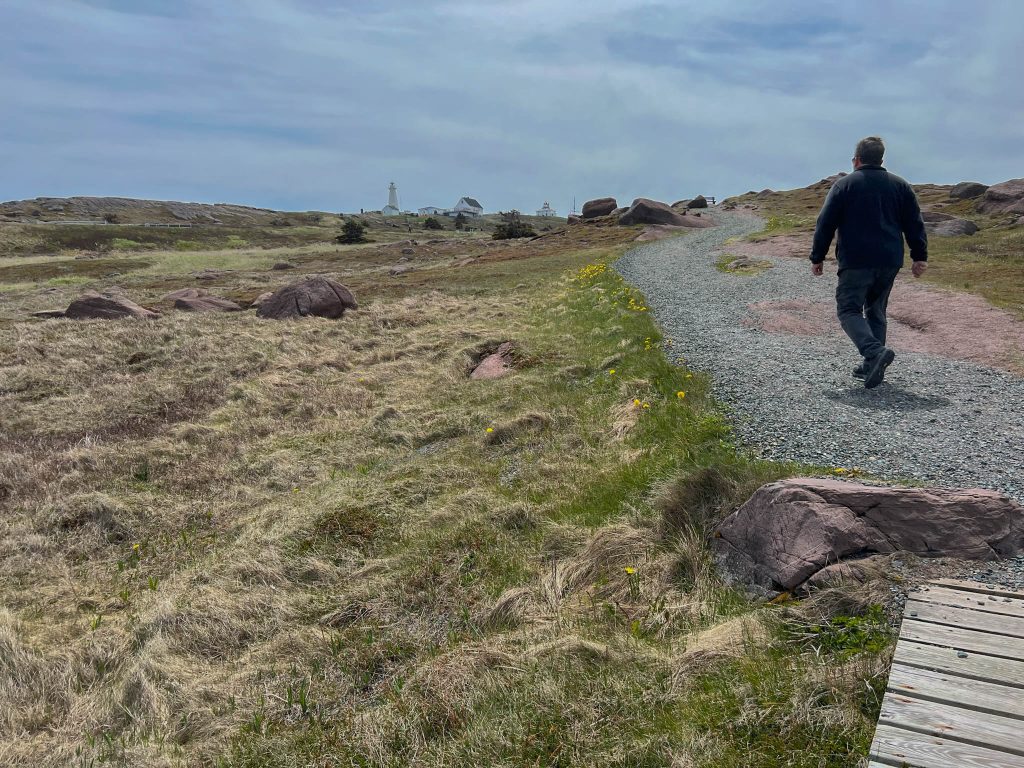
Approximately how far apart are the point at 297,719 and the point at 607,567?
2.75m

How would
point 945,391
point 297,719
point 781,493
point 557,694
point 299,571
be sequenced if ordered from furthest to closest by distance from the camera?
point 945,391 < point 299,571 < point 781,493 < point 297,719 < point 557,694

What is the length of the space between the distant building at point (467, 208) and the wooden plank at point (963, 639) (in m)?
169

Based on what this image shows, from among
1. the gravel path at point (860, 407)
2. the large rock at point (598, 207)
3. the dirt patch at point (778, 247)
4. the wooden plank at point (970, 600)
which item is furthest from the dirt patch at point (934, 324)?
the large rock at point (598, 207)

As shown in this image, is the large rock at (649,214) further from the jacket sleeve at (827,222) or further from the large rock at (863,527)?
the large rock at (863,527)

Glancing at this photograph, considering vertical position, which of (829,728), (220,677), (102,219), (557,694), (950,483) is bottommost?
(220,677)

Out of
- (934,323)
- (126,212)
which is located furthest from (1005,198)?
(126,212)

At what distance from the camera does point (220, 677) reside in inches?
193

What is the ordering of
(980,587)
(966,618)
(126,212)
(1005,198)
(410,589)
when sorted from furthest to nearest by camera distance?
(126,212)
(1005,198)
(410,589)
(980,587)
(966,618)

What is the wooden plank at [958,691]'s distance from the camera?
9.17ft

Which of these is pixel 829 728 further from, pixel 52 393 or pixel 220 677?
pixel 52 393

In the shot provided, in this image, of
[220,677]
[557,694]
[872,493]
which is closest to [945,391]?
[872,493]

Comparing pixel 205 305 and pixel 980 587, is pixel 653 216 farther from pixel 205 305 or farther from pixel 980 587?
pixel 980 587

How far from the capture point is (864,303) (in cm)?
836

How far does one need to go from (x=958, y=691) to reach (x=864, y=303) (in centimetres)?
664
